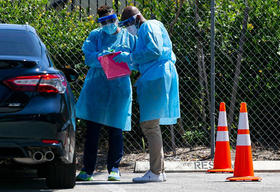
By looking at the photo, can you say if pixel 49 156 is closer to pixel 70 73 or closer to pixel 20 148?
pixel 20 148

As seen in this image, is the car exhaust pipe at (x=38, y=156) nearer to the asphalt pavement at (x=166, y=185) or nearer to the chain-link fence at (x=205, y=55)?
the asphalt pavement at (x=166, y=185)

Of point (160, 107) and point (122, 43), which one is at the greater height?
point (122, 43)

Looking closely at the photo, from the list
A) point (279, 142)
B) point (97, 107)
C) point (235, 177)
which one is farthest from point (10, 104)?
point (279, 142)

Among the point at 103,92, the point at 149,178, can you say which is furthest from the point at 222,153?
the point at 103,92

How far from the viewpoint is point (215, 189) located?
5.31 meters

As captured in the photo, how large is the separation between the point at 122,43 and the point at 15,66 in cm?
182

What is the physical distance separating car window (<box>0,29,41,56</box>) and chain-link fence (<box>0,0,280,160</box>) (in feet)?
8.53

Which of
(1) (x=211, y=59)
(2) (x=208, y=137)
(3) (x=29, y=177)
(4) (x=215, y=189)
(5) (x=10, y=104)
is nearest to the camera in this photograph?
(5) (x=10, y=104)

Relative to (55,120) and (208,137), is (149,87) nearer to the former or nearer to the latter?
(55,120)

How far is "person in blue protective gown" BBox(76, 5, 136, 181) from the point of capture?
6.05m

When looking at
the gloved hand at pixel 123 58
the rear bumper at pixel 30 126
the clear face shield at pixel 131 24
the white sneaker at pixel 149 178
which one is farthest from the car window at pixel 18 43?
the white sneaker at pixel 149 178

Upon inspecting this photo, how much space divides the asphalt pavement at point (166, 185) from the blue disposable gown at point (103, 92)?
2.17 ft

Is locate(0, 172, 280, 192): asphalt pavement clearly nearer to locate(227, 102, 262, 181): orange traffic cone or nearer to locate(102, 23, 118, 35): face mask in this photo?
locate(227, 102, 262, 181): orange traffic cone

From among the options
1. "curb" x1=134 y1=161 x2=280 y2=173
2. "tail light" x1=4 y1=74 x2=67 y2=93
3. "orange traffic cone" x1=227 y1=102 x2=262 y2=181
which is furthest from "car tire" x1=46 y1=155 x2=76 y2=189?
"curb" x1=134 y1=161 x2=280 y2=173
